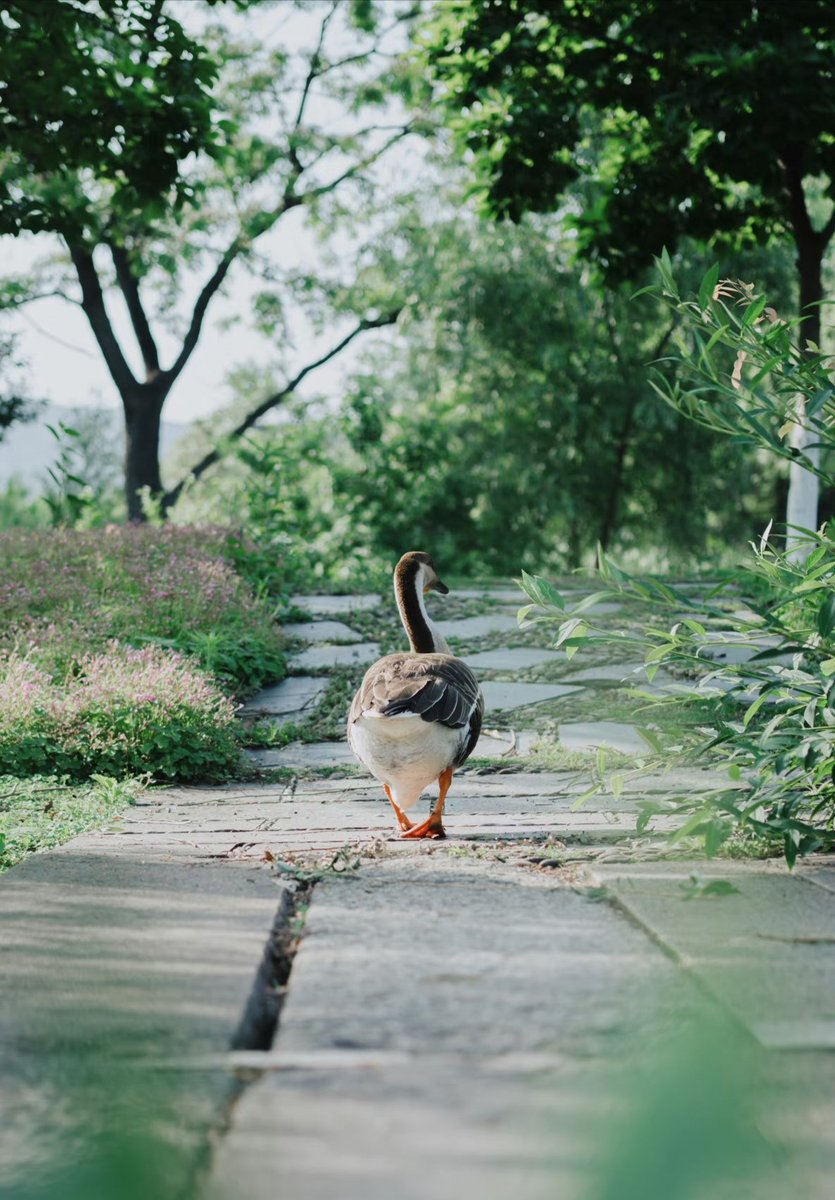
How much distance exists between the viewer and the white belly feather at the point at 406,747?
12.9 feet

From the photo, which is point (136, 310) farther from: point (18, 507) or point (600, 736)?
point (600, 736)

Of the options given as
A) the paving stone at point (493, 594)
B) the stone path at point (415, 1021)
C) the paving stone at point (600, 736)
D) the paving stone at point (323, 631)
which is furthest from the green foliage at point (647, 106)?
the stone path at point (415, 1021)

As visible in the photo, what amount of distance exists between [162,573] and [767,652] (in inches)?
239

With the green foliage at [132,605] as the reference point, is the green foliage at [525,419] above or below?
above

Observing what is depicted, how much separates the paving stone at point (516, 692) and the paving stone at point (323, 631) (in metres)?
1.62

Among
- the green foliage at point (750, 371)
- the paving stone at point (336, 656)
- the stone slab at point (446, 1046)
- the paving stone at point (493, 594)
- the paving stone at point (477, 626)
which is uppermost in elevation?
the green foliage at point (750, 371)

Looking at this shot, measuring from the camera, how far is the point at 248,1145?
159 cm

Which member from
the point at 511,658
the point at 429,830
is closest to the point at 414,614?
the point at 429,830

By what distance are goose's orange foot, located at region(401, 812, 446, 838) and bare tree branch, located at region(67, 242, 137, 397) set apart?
18.7m

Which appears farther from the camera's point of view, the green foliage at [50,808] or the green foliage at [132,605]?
the green foliage at [132,605]

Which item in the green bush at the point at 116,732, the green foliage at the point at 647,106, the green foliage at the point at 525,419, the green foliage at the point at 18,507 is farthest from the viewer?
the green foliage at the point at 18,507

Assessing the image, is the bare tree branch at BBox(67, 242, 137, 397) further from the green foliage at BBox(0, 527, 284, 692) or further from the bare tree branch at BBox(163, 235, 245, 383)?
the green foliage at BBox(0, 527, 284, 692)

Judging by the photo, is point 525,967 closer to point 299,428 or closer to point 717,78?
point 717,78

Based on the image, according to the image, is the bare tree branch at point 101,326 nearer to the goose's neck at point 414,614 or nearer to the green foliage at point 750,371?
the goose's neck at point 414,614
